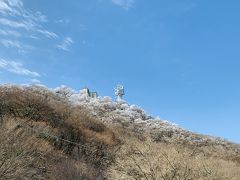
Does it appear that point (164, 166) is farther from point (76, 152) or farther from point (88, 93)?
point (88, 93)

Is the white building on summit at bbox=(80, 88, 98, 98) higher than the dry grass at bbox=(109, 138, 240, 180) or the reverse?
higher

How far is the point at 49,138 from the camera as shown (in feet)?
94.5

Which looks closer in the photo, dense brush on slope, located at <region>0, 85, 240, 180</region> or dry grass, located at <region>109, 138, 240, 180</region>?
dense brush on slope, located at <region>0, 85, 240, 180</region>

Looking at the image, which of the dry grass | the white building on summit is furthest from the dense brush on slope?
the white building on summit

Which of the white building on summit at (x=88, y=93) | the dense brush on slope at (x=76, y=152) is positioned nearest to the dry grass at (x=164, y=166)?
the dense brush on slope at (x=76, y=152)

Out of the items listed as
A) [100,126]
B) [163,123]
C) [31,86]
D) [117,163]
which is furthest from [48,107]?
[163,123]

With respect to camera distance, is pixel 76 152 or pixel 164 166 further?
pixel 76 152

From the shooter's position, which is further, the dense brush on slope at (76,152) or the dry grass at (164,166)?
the dry grass at (164,166)

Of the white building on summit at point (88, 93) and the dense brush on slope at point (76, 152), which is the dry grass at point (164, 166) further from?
the white building on summit at point (88, 93)

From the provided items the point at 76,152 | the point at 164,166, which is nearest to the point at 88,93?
the point at 76,152

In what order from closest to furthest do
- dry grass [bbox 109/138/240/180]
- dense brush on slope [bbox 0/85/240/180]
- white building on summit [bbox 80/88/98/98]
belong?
1. dense brush on slope [bbox 0/85/240/180]
2. dry grass [bbox 109/138/240/180]
3. white building on summit [bbox 80/88/98/98]

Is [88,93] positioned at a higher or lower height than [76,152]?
higher

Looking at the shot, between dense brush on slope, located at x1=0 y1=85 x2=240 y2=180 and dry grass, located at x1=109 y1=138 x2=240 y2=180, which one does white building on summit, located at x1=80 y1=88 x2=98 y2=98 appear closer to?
dense brush on slope, located at x1=0 y1=85 x2=240 y2=180

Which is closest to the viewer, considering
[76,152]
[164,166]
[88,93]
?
[164,166]
